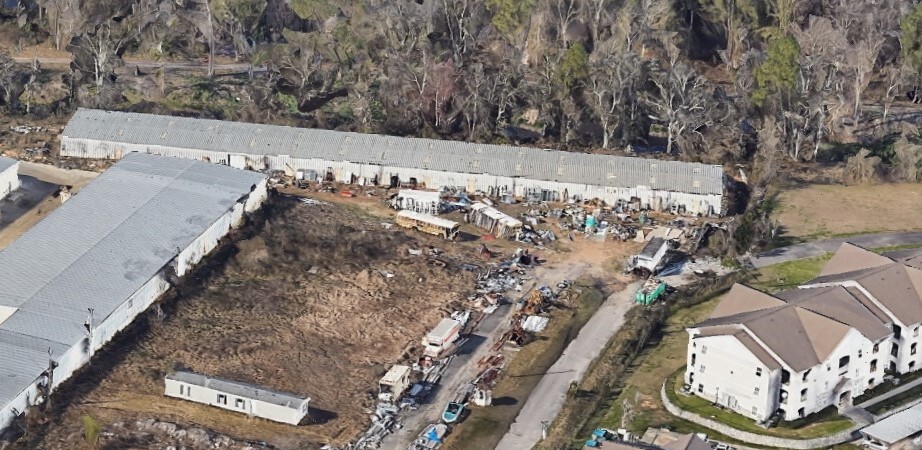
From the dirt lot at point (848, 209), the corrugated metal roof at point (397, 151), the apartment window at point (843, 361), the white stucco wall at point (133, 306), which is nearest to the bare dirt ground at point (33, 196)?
the corrugated metal roof at point (397, 151)

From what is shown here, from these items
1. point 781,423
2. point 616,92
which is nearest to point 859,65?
point 616,92

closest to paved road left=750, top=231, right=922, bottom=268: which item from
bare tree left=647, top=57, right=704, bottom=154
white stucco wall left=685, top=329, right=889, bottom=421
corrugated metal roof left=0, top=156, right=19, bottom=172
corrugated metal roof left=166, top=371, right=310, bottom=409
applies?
bare tree left=647, top=57, right=704, bottom=154

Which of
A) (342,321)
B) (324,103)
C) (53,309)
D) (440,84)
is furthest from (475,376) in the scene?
(324,103)

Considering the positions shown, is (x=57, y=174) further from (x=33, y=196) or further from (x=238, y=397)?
(x=238, y=397)

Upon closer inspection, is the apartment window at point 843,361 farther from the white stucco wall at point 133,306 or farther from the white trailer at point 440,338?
the white stucco wall at point 133,306

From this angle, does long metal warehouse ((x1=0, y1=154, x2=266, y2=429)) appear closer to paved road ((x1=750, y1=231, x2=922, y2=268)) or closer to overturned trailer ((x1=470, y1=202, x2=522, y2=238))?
overturned trailer ((x1=470, y1=202, x2=522, y2=238))

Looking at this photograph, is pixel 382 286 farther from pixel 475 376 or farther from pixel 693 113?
pixel 693 113
